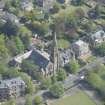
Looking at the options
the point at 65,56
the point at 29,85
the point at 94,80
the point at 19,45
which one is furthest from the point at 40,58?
the point at 94,80

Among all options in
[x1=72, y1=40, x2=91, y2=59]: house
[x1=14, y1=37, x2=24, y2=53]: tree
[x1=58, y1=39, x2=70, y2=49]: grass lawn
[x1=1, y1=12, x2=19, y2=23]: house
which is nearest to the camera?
[x1=14, y1=37, x2=24, y2=53]: tree

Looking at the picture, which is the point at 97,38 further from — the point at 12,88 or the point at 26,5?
the point at 12,88

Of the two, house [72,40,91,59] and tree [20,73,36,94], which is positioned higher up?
house [72,40,91,59]

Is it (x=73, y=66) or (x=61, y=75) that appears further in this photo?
(x=73, y=66)

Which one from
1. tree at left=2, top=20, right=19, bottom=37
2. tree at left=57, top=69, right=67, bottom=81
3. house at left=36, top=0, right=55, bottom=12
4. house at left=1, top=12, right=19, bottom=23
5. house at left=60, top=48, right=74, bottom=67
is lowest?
tree at left=57, top=69, right=67, bottom=81

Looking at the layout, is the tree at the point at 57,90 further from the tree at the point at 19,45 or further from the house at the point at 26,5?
the house at the point at 26,5

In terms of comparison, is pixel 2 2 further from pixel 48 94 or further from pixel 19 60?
pixel 48 94

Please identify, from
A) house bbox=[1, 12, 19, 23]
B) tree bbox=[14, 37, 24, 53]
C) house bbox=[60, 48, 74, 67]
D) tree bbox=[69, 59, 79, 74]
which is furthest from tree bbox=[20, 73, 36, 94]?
house bbox=[1, 12, 19, 23]

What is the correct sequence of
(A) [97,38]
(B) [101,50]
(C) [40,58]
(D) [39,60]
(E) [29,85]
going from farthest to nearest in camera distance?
(A) [97,38] < (B) [101,50] < (C) [40,58] < (D) [39,60] < (E) [29,85]

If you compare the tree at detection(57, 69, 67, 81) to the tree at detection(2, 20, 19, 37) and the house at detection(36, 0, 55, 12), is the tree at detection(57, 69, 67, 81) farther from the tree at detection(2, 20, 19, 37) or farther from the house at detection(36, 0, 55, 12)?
the house at detection(36, 0, 55, 12)
